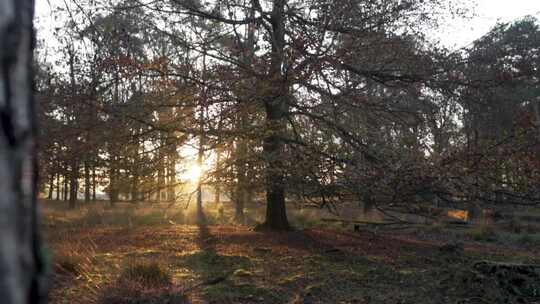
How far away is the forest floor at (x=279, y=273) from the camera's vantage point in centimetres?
508

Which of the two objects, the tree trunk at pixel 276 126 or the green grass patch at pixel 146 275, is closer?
the green grass patch at pixel 146 275

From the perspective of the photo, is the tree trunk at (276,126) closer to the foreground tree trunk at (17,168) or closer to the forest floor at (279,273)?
the forest floor at (279,273)

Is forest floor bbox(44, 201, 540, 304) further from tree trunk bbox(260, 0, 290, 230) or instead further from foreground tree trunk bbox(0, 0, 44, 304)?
foreground tree trunk bbox(0, 0, 44, 304)

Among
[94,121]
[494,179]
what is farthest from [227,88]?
[494,179]

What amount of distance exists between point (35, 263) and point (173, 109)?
9.33m

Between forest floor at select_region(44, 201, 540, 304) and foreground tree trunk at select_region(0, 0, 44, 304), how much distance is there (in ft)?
13.6

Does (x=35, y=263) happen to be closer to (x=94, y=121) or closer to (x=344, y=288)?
(x=344, y=288)

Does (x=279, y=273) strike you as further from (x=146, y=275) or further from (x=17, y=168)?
(x=17, y=168)

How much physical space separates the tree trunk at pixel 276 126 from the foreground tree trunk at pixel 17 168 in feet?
24.6

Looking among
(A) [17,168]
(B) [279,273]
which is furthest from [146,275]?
(A) [17,168]

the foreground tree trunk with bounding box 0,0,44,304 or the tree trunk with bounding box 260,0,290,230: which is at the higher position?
the tree trunk with bounding box 260,0,290,230

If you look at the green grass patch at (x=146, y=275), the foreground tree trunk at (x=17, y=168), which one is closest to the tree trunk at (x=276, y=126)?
the green grass patch at (x=146, y=275)

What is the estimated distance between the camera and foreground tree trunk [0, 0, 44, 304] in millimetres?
677

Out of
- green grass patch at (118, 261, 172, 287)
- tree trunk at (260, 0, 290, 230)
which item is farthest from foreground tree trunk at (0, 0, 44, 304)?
tree trunk at (260, 0, 290, 230)
